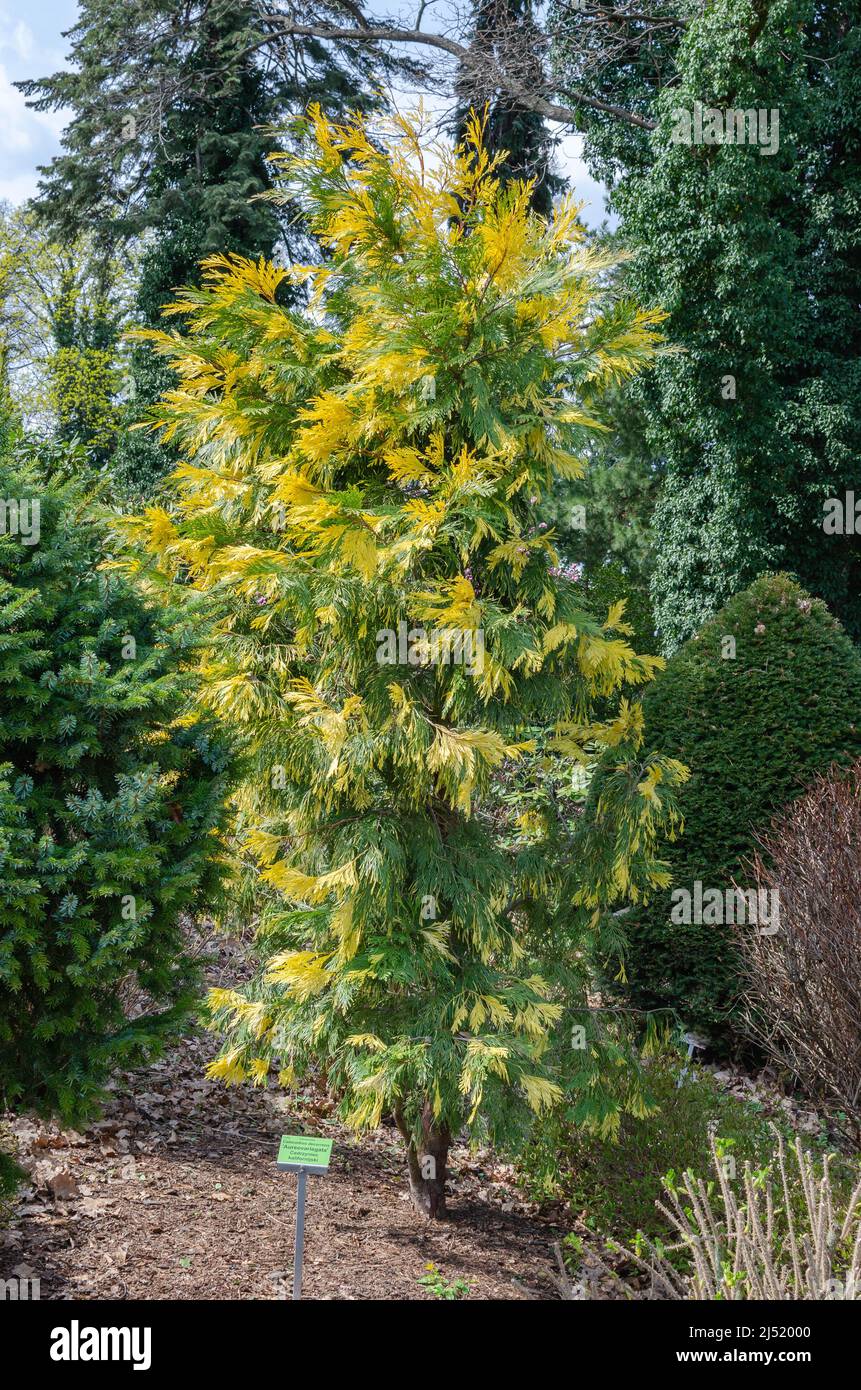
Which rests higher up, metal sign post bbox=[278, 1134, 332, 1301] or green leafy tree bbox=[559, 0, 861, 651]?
green leafy tree bbox=[559, 0, 861, 651]

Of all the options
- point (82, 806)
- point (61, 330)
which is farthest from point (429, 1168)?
point (61, 330)

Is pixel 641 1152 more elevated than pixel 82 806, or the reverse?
pixel 82 806

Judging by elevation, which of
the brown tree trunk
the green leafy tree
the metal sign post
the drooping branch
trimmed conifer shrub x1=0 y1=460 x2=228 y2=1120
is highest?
the drooping branch

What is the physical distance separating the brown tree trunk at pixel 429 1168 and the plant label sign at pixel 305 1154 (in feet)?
4.76

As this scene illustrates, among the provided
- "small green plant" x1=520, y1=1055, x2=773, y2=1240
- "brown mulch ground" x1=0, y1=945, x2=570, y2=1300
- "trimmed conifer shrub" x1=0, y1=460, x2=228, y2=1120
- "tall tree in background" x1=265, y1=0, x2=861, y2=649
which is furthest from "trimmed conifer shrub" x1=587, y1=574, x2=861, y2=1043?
"tall tree in background" x1=265, y1=0, x2=861, y2=649

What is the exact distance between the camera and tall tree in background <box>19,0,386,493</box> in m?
14.8

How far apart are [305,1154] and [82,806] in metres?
1.28

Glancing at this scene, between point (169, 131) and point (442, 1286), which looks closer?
point (442, 1286)

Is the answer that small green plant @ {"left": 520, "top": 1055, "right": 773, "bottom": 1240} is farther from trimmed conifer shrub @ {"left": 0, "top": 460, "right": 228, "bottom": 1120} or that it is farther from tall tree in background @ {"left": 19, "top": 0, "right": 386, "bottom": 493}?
tall tree in background @ {"left": 19, "top": 0, "right": 386, "bottom": 493}

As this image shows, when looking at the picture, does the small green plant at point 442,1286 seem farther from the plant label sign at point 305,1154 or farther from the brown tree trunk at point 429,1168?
the plant label sign at point 305,1154

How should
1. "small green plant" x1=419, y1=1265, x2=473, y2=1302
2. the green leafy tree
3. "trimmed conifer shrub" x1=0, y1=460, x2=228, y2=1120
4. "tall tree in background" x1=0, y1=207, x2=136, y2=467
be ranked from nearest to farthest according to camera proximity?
"trimmed conifer shrub" x1=0, y1=460, x2=228, y2=1120
"small green plant" x1=419, y1=1265, x2=473, y2=1302
the green leafy tree
"tall tree in background" x1=0, y1=207, x2=136, y2=467

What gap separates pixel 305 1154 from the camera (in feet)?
11.0

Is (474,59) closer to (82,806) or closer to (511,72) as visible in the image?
(511,72)

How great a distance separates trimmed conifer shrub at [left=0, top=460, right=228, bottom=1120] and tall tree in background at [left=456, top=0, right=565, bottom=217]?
10344 millimetres
